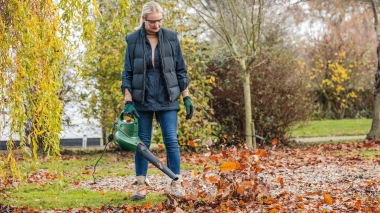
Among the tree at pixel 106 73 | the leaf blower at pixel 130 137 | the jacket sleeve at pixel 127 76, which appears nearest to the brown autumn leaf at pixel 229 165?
the leaf blower at pixel 130 137

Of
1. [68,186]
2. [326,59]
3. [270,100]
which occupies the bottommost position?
[68,186]

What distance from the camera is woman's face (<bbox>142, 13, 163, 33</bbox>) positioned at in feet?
15.3

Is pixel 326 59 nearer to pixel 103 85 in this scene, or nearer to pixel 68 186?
pixel 103 85

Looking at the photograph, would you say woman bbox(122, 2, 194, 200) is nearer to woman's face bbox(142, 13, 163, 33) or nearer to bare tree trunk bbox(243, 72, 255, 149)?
woman's face bbox(142, 13, 163, 33)

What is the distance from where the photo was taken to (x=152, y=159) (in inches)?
176

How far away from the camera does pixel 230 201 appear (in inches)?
173

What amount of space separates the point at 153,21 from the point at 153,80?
0.50 m

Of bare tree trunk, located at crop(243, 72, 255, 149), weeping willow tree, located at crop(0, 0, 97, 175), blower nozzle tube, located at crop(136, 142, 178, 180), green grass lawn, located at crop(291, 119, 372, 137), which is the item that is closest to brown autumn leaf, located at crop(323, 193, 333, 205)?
blower nozzle tube, located at crop(136, 142, 178, 180)

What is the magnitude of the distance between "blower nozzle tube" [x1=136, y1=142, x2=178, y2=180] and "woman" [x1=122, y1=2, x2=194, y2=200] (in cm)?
20

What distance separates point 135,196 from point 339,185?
1.97 metres

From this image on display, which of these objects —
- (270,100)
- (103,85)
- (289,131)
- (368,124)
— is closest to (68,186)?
(103,85)

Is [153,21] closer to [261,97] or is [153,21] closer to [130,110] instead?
[130,110]

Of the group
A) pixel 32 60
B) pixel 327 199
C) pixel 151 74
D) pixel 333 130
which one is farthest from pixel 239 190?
pixel 333 130

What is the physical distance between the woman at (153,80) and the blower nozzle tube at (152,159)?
0.20m
